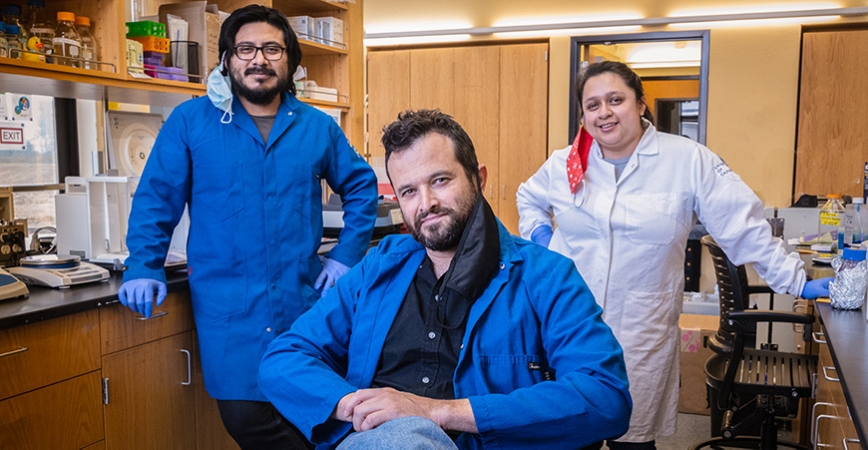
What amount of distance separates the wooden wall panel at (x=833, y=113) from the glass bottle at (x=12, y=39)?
5.08 m

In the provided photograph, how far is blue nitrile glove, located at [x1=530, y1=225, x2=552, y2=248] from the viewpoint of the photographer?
2457mm

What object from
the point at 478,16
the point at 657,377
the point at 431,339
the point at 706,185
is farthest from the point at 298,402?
the point at 478,16

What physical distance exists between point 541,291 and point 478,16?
16.5 ft

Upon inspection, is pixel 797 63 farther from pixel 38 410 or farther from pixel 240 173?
pixel 38 410

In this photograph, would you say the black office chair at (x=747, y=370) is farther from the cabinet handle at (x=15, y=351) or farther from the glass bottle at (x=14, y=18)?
the glass bottle at (x=14, y=18)

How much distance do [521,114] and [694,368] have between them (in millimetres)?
2894

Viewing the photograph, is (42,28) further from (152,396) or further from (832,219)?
(832,219)

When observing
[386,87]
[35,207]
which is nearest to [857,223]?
[386,87]

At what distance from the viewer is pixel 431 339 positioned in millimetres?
1513

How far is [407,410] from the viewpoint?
4.26ft

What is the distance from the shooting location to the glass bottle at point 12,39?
7.39 ft

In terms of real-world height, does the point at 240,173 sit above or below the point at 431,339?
above

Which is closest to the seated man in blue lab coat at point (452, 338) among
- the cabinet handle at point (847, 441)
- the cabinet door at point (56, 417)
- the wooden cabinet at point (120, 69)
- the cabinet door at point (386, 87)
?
the cabinet handle at point (847, 441)

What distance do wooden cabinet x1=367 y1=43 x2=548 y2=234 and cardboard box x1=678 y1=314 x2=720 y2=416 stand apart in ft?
8.27
